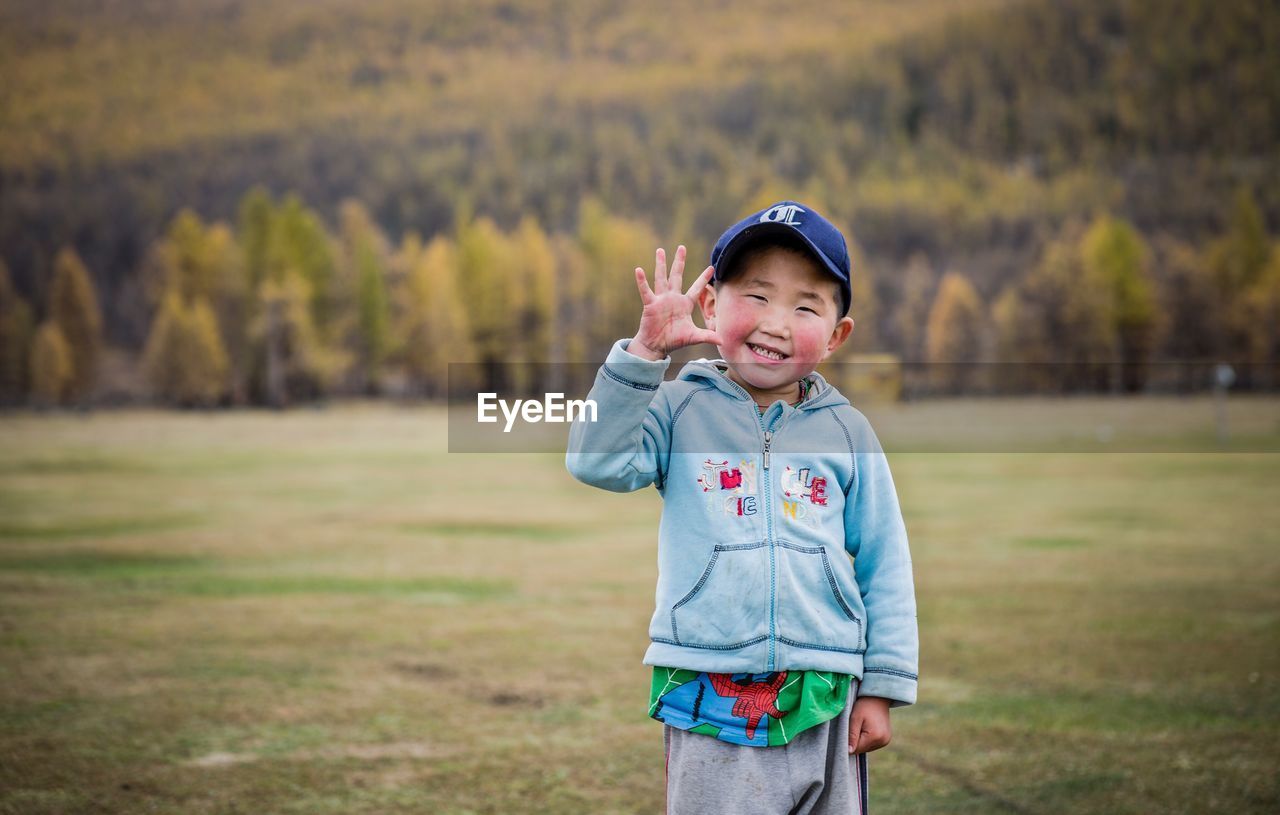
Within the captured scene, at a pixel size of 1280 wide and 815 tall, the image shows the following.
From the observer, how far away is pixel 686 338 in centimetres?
227

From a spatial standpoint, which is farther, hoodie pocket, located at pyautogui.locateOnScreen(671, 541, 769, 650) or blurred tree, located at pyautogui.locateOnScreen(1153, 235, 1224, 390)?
blurred tree, located at pyautogui.locateOnScreen(1153, 235, 1224, 390)

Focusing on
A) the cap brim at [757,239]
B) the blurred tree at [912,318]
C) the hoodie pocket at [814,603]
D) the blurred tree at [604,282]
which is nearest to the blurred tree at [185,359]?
the blurred tree at [604,282]

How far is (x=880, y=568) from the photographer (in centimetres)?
244

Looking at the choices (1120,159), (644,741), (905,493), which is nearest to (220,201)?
(1120,159)

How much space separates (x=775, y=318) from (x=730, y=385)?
7.0 inches

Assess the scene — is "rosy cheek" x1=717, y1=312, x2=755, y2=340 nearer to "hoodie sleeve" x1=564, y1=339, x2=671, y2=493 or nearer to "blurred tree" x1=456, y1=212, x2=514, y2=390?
"hoodie sleeve" x1=564, y1=339, x2=671, y2=493

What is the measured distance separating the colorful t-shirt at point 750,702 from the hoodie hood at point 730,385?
56 centimetres

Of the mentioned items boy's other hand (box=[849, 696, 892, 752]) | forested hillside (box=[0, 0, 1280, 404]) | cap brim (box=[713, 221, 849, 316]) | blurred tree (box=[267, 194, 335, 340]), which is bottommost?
boy's other hand (box=[849, 696, 892, 752])

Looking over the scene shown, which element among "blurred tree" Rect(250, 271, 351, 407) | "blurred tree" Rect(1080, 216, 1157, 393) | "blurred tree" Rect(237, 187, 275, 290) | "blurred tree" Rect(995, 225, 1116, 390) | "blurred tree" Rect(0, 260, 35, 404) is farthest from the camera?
"blurred tree" Rect(0, 260, 35, 404)

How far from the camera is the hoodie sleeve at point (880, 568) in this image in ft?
7.82

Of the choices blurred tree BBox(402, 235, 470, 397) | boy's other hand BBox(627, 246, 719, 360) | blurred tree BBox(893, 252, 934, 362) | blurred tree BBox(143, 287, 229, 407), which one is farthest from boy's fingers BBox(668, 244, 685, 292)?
blurred tree BBox(893, 252, 934, 362)

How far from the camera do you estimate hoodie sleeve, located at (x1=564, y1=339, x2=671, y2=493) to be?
2.25 metres

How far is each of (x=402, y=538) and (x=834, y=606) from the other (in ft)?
33.4

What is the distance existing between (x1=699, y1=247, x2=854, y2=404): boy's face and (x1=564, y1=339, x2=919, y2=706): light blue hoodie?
0.30 ft
